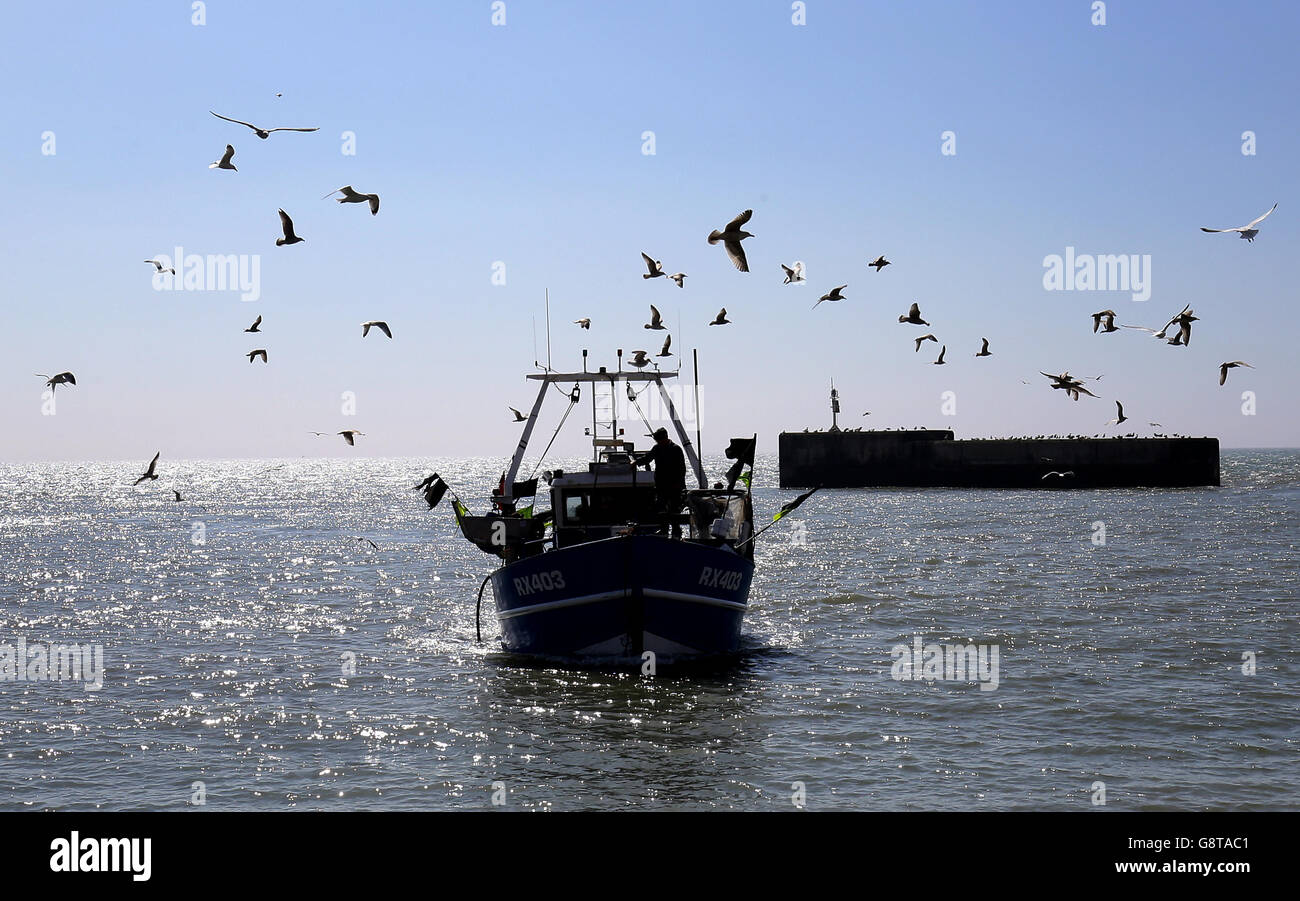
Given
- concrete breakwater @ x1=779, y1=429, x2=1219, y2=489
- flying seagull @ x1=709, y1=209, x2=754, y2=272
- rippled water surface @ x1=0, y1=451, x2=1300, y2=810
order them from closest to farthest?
rippled water surface @ x1=0, y1=451, x2=1300, y2=810 → flying seagull @ x1=709, y1=209, x2=754, y2=272 → concrete breakwater @ x1=779, y1=429, x2=1219, y2=489

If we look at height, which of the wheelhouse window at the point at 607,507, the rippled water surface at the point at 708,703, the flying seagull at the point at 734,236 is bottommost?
the rippled water surface at the point at 708,703

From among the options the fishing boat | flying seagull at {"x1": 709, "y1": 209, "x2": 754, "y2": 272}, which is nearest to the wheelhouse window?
the fishing boat

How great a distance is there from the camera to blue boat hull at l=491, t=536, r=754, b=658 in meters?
18.3

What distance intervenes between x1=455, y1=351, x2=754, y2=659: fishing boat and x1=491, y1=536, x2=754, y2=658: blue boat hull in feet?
0.05

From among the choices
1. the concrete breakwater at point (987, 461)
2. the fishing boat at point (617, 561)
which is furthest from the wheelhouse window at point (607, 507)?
the concrete breakwater at point (987, 461)

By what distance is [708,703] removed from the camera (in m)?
16.8

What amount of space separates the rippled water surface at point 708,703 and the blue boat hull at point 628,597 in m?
0.57

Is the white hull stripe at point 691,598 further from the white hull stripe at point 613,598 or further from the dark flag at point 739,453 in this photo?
the dark flag at point 739,453

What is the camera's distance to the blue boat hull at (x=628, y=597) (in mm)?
18297

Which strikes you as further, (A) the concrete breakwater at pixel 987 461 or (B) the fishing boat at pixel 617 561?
(A) the concrete breakwater at pixel 987 461

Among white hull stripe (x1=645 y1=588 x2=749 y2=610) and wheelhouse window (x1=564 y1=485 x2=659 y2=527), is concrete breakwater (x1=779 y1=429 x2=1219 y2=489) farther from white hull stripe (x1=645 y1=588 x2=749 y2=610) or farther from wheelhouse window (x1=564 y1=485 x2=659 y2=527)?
white hull stripe (x1=645 y1=588 x2=749 y2=610)

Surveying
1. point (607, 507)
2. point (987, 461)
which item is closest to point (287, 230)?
point (607, 507)

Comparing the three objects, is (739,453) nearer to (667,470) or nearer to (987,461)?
(667,470)

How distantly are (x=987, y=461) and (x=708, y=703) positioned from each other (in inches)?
3371
